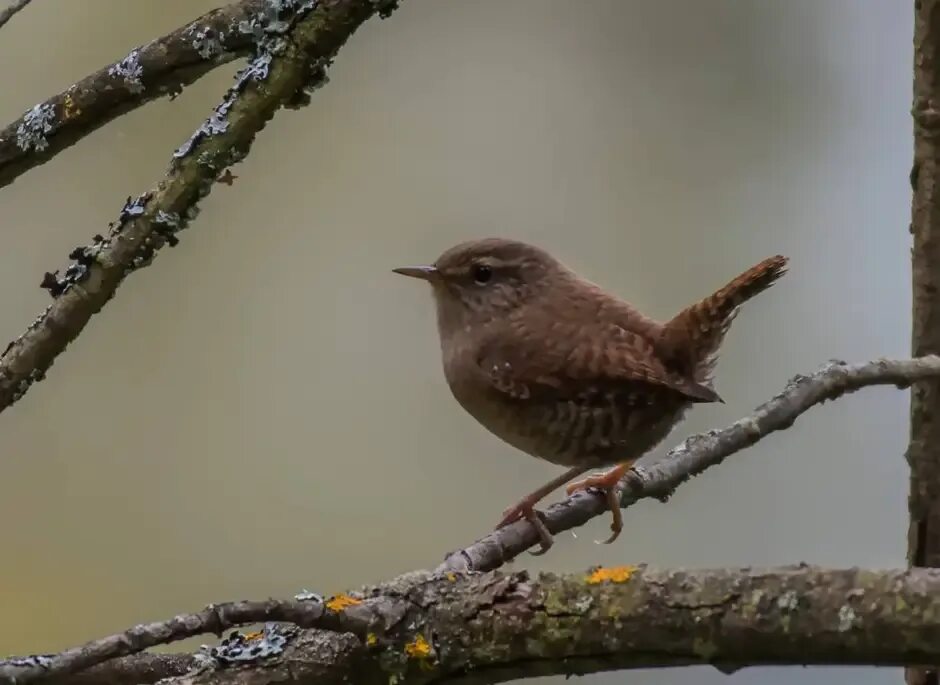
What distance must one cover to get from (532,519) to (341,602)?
527 mm

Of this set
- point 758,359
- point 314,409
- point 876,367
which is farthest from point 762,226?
point 314,409

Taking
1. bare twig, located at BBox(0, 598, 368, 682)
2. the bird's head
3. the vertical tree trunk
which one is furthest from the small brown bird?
bare twig, located at BBox(0, 598, 368, 682)

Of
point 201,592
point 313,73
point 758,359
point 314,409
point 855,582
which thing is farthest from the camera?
point 758,359

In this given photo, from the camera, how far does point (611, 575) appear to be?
2.40 ft

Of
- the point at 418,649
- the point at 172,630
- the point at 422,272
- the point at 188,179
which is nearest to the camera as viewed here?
the point at 172,630

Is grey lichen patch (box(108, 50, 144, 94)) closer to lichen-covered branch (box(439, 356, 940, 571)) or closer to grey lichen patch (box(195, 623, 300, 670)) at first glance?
grey lichen patch (box(195, 623, 300, 670))

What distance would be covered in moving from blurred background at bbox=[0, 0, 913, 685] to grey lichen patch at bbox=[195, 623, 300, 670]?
1156mm

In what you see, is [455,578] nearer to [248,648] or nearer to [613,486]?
[248,648]

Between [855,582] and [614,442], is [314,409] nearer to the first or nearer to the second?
[614,442]

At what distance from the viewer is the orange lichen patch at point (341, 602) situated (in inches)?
29.7

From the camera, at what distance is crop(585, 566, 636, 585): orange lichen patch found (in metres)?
0.72

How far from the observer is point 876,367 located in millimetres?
1430

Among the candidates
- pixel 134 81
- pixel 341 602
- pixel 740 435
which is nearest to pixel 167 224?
pixel 134 81

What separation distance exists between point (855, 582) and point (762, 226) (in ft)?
5.32
